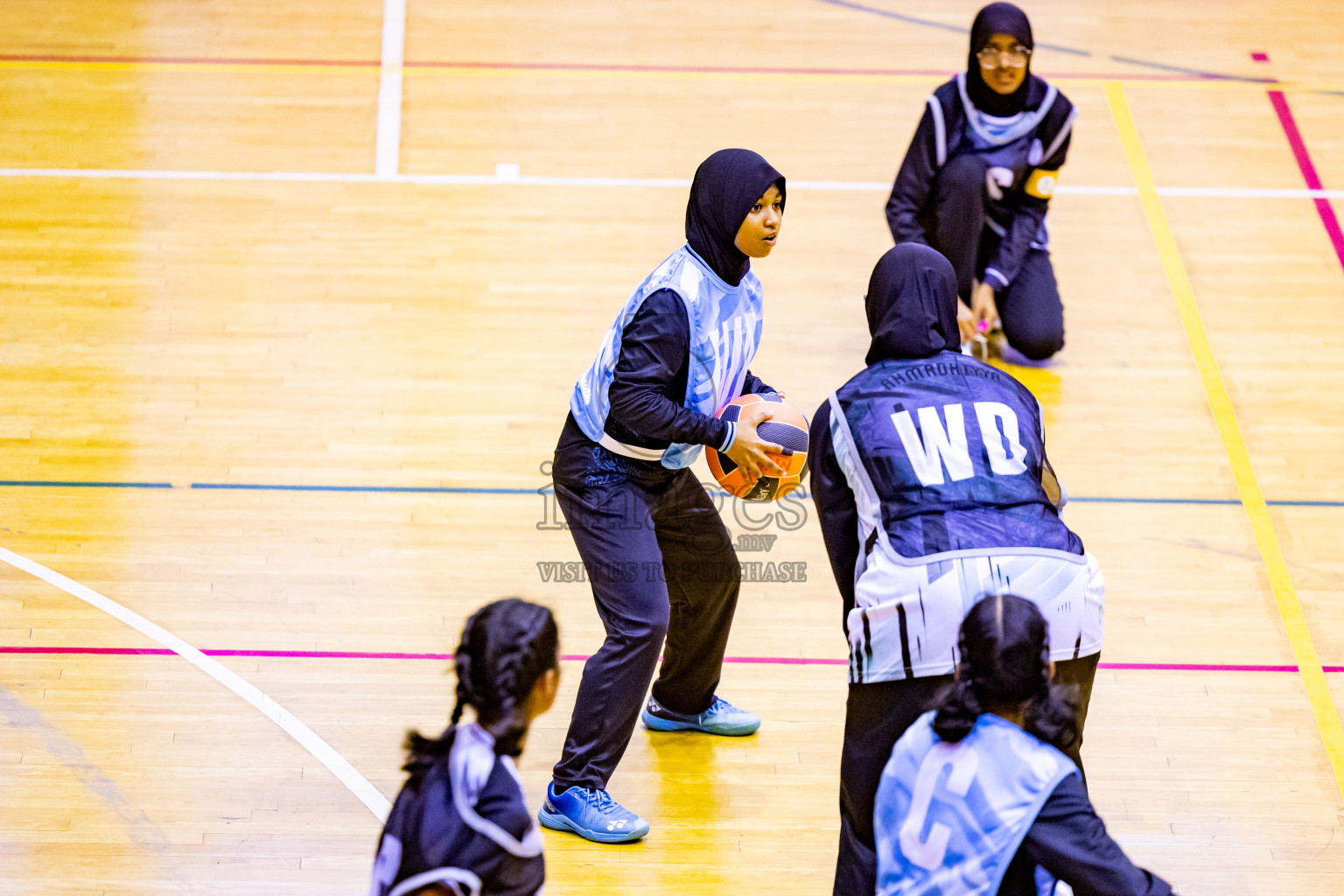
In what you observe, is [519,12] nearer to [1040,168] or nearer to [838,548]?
[1040,168]

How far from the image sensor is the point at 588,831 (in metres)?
3.90

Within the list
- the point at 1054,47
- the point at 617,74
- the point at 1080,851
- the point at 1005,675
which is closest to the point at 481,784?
the point at 1005,675

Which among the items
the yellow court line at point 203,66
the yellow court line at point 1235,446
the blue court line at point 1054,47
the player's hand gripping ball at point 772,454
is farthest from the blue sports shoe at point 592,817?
the blue court line at point 1054,47

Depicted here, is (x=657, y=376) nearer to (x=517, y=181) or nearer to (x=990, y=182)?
(x=990, y=182)

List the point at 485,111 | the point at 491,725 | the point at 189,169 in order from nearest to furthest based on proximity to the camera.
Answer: the point at 491,725, the point at 189,169, the point at 485,111

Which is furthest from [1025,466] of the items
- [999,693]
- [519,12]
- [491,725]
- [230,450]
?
[519,12]

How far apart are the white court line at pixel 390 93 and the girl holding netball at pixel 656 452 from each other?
3.76 meters

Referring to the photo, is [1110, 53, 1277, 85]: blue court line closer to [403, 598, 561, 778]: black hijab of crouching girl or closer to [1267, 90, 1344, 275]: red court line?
[1267, 90, 1344, 275]: red court line

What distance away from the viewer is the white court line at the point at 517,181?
275 inches

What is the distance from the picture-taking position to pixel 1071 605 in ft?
10.2

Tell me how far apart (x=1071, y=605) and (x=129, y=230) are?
16.6ft

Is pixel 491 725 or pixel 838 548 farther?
pixel 838 548

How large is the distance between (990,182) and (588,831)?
353cm

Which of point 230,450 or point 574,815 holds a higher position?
point 230,450
